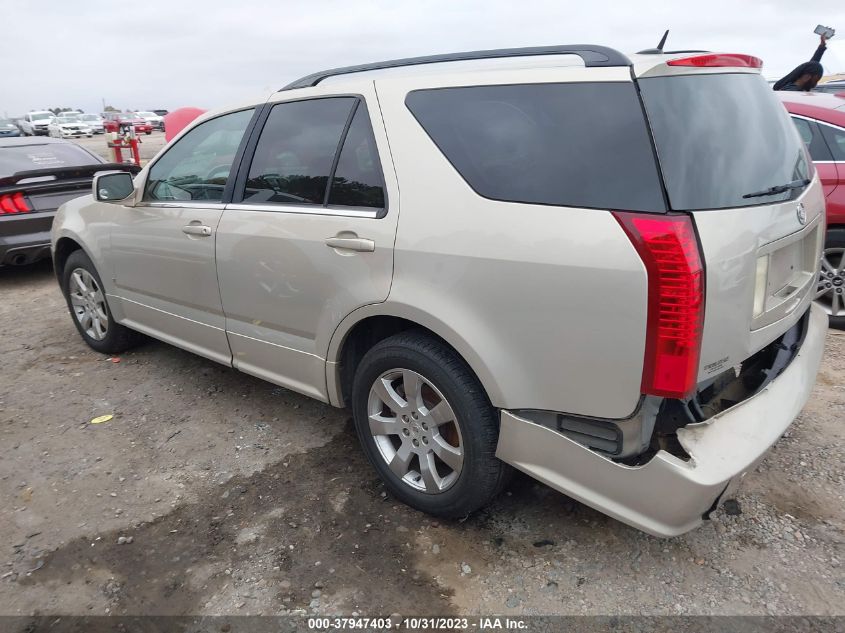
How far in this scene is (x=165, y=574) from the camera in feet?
7.95

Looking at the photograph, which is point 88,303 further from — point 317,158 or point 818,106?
point 818,106

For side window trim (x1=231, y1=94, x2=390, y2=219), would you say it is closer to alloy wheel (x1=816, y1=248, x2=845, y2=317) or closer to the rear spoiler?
alloy wheel (x1=816, y1=248, x2=845, y2=317)

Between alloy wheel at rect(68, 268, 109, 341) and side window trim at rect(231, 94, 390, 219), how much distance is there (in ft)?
6.06

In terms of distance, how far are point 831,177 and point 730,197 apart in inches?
130

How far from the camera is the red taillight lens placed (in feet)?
6.63

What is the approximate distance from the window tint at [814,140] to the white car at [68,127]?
42.4 meters

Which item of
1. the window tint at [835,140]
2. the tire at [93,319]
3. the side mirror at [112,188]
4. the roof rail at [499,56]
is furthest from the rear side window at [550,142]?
the window tint at [835,140]

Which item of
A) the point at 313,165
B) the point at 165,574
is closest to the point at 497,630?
the point at 165,574

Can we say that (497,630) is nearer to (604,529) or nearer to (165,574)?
(604,529)

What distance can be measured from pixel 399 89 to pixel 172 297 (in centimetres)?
196

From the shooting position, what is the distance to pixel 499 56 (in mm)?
2438

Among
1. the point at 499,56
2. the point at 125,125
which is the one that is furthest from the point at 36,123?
the point at 499,56

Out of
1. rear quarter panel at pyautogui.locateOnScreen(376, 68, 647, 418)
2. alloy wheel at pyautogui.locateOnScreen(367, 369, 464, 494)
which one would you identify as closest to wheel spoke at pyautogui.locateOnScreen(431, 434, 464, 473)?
alloy wheel at pyautogui.locateOnScreen(367, 369, 464, 494)

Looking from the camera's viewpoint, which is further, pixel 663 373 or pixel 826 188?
pixel 826 188
